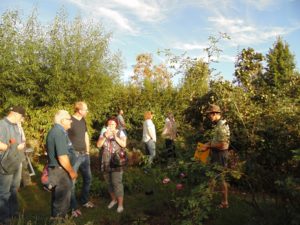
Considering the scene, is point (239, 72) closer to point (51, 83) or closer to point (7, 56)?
point (51, 83)

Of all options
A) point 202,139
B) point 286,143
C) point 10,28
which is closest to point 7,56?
point 10,28

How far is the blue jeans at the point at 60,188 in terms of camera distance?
4887 mm

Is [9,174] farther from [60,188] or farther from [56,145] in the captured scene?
[56,145]

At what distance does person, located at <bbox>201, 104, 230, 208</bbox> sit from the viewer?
452cm

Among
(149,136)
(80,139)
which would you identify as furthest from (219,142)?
(149,136)

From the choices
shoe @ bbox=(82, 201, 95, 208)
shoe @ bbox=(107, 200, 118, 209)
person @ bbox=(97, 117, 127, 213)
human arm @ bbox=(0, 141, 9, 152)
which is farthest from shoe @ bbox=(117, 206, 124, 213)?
human arm @ bbox=(0, 141, 9, 152)

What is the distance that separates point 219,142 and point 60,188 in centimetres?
241

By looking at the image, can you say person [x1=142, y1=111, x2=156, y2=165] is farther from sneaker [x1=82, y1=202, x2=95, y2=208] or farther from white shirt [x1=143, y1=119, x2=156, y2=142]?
sneaker [x1=82, y1=202, x2=95, y2=208]

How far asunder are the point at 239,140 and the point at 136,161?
642 cm

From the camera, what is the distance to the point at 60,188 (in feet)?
16.1

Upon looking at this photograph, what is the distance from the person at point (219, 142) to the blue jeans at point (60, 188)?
2.14m

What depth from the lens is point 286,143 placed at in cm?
608

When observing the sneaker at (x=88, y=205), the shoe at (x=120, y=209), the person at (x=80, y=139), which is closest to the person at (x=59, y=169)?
the person at (x=80, y=139)

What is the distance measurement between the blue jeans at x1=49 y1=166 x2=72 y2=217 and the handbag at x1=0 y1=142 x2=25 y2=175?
93 centimetres
